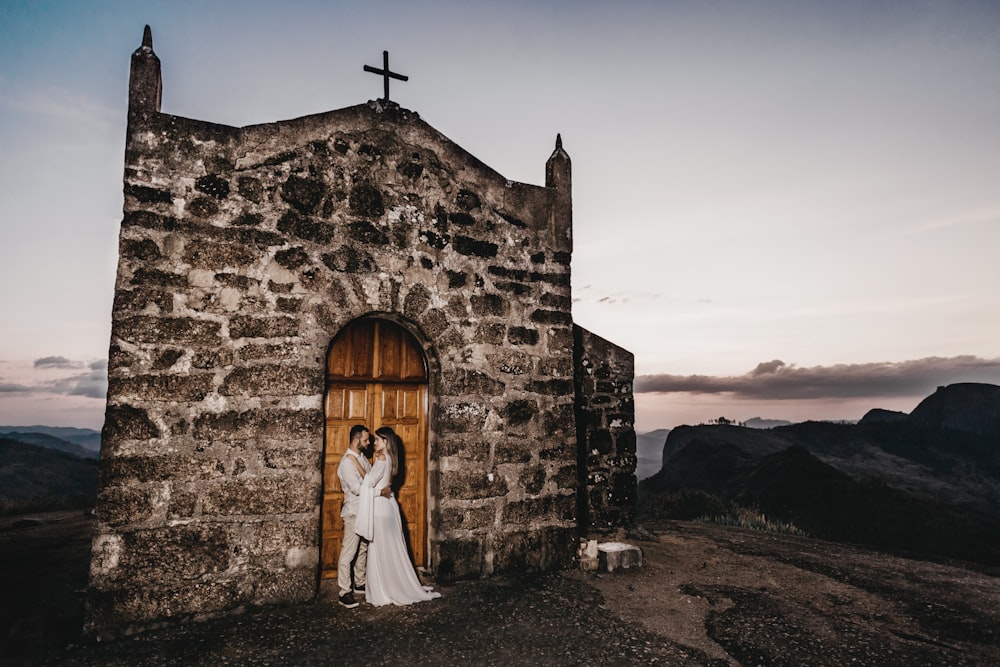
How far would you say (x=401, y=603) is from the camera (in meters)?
4.09

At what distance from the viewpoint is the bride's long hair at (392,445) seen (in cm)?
439

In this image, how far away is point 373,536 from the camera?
165 inches

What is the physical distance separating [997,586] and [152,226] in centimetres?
822

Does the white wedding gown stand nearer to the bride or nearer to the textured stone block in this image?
the bride

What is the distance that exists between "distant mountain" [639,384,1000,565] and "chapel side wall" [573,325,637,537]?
4.07 metres

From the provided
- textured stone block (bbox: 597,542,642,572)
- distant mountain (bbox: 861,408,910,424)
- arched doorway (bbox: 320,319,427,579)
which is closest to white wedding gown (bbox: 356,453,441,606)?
arched doorway (bbox: 320,319,427,579)

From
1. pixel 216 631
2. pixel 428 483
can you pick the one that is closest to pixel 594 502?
pixel 428 483

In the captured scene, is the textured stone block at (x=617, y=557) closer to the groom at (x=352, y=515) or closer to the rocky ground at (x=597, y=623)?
the rocky ground at (x=597, y=623)

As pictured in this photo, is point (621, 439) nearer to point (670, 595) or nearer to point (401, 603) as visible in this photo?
point (670, 595)

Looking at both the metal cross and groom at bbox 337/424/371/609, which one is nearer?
groom at bbox 337/424/371/609

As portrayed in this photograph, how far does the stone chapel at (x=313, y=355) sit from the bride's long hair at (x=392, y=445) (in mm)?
355

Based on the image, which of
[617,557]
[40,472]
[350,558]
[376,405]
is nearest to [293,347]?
[376,405]

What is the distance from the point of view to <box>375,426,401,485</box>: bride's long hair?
439cm

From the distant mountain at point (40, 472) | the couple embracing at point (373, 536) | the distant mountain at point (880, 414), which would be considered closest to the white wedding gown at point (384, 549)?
the couple embracing at point (373, 536)
